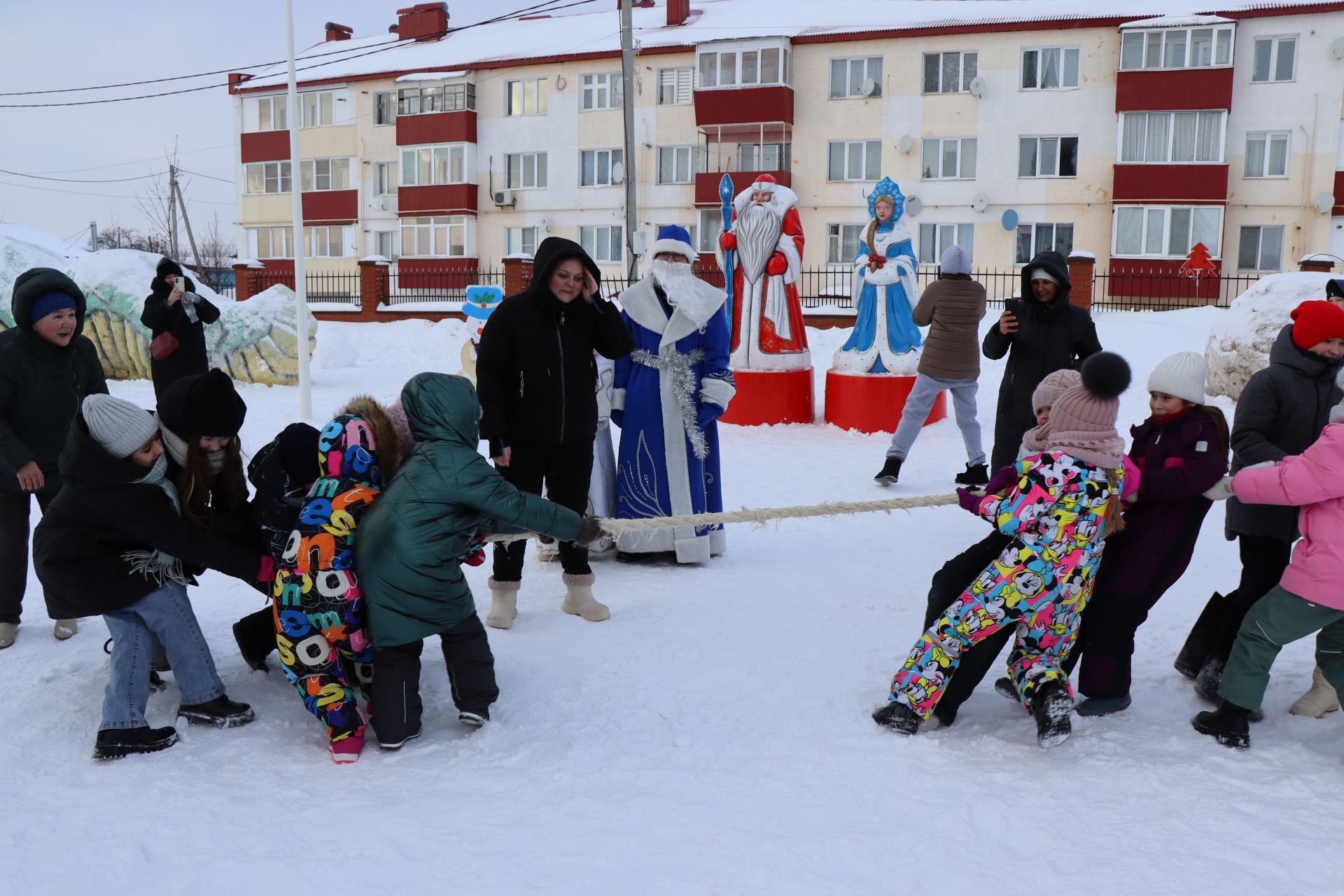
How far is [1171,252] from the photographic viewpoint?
2345 cm

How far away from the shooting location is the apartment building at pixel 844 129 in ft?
75.6

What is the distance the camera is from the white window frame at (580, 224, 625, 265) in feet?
93.6

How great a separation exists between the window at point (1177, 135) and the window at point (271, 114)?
2385 cm

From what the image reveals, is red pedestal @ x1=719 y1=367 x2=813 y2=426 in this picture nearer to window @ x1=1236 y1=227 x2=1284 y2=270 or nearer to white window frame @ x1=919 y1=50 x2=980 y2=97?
white window frame @ x1=919 y1=50 x2=980 y2=97

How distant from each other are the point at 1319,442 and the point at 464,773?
2828 mm

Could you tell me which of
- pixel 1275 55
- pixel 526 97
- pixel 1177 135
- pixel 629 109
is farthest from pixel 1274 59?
pixel 526 97

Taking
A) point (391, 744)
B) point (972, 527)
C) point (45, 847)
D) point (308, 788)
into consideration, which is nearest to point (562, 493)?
point (391, 744)

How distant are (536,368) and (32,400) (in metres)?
2.10

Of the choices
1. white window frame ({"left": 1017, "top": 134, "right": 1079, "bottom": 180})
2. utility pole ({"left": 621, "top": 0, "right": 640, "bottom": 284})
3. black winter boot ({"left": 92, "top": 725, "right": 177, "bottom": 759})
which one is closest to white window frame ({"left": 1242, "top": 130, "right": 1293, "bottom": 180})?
white window frame ({"left": 1017, "top": 134, "right": 1079, "bottom": 180})

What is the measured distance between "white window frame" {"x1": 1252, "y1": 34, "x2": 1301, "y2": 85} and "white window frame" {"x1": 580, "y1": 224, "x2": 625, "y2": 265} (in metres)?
15.2

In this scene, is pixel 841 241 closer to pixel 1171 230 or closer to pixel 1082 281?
pixel 1171 230

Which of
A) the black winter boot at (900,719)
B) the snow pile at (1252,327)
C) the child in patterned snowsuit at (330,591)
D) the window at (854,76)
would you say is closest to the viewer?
the child in patterned snowsuit at (330,591)

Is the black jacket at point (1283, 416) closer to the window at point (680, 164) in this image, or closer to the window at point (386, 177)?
the window at point (680, 164)

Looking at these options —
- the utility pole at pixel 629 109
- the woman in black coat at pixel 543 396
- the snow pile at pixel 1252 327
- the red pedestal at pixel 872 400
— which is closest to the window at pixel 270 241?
the utility pole at pixel 629 109
